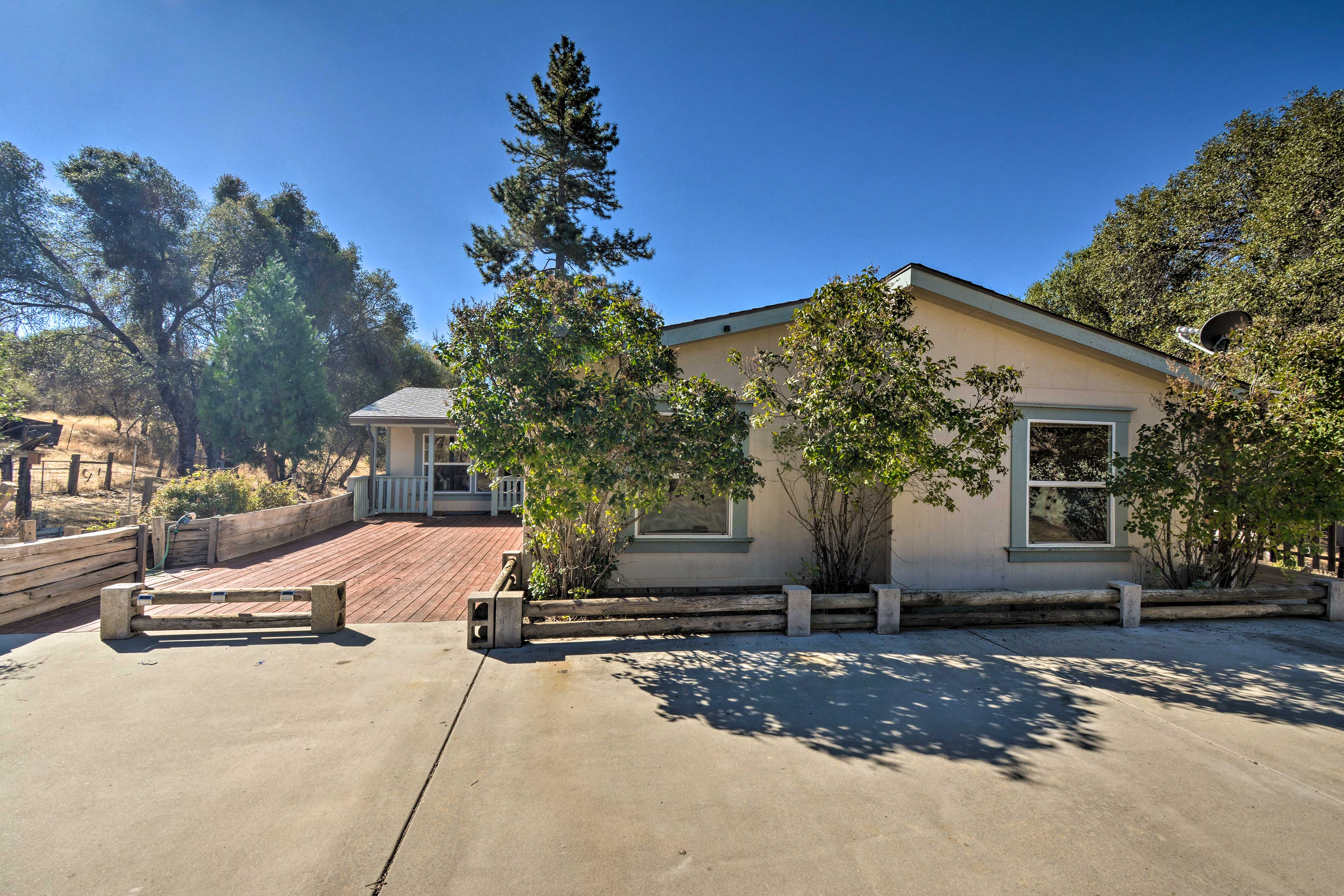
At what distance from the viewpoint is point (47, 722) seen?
11.3 feet

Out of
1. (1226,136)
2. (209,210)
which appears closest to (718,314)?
(1226,136)

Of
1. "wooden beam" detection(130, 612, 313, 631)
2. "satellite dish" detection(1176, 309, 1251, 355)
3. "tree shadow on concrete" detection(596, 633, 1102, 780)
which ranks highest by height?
"satellite dish" detection(1176, 309, 1251, 355)

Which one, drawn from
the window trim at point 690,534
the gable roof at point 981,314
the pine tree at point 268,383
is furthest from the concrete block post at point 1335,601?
the pine tree at point 268,383

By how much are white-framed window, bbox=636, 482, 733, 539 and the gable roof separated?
2.00 metres

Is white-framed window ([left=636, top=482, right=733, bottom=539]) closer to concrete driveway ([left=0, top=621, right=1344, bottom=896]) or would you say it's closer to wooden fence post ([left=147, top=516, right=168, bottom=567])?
concrete driveway ([left=0, top=621, right=1344, bottom=896])

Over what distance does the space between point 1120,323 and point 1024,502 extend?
52.3 feet

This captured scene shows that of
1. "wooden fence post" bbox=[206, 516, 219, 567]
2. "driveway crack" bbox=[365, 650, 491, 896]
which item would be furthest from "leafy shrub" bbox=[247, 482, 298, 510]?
"driveway crack" bbox=[365, 650, 491, 896]

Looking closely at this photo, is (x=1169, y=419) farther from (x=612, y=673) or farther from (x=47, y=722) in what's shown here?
(x=47, y=722)

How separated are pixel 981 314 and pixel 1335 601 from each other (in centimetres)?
495

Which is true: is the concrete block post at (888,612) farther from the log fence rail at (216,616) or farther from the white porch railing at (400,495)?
the white porch railing at (400,495)

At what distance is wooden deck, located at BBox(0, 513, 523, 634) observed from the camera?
5828 mm

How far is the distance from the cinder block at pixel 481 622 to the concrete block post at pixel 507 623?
2 cm

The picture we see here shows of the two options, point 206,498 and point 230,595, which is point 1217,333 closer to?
point 230,595

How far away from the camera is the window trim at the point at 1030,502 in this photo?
22.1 ft
